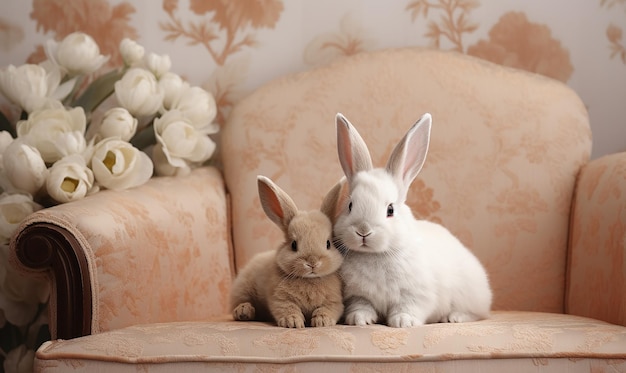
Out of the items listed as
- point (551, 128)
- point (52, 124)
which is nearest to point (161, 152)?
point (52, 124)

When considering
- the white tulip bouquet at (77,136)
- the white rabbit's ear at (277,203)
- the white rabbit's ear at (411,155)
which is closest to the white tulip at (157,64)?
the white tulip bouquet at (77,136)

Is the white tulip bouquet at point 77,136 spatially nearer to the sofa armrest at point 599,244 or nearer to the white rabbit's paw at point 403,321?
the white rabbit's paw at point 403,321

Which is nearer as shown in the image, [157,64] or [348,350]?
[348,350]

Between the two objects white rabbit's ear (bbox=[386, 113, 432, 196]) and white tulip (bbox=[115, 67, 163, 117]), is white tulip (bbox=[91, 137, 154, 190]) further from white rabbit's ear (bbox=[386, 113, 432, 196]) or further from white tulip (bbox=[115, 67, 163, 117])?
white rabbit's ear (bbox=[386, 113, 432, 196])

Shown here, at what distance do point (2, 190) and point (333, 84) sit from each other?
948mm

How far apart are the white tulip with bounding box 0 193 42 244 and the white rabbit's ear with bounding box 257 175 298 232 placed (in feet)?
2.19

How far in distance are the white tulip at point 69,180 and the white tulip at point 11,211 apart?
7 centimetres

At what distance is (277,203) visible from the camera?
60.6 inches

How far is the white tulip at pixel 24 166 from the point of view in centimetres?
186

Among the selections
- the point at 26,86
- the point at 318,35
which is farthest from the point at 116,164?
the point at 318,35

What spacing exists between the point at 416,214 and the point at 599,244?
50 centimetres

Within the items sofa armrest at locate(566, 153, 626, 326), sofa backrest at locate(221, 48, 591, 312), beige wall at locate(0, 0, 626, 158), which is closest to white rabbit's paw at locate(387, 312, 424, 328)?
sofa armrest at locate(566, 153, 626, 326)

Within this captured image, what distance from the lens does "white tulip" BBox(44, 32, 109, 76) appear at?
2.17m

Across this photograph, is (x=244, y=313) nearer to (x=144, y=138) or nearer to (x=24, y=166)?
(x=24, y=166)
